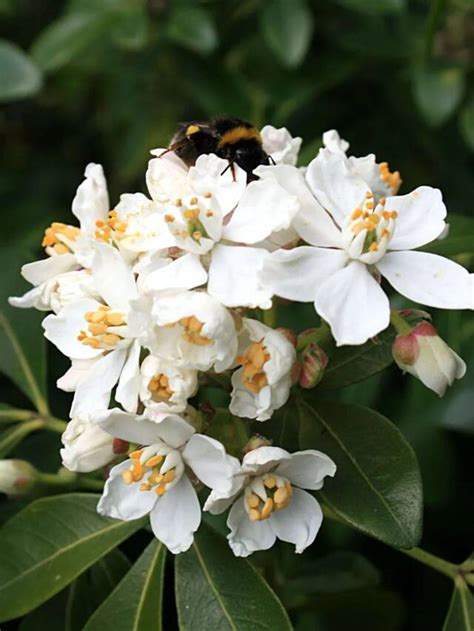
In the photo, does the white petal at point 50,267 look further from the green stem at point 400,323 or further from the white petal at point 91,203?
the green stem at point 400,323

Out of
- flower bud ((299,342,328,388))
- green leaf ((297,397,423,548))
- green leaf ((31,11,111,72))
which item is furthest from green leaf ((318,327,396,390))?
green leaf ((31,11,111,72))

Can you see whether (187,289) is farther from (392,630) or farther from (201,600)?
(392,630)

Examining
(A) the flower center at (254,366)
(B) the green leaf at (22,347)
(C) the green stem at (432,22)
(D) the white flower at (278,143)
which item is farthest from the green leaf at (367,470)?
(C) the green stem at (432,22)

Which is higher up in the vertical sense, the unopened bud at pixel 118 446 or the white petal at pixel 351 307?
the white petal at pixel 351 307

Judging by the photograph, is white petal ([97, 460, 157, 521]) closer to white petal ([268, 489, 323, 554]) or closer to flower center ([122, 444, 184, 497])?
flower center ([122, 444, 184, 497])

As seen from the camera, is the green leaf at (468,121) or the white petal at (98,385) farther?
the green leaf at (468,121)

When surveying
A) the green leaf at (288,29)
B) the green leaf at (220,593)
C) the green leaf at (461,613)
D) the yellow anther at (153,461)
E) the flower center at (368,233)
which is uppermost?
the flower center at (368,233)
